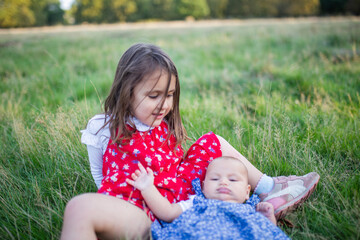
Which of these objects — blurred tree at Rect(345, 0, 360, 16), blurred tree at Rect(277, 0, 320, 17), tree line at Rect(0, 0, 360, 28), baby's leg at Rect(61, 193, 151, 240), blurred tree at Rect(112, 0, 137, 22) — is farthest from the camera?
blurred tree at Rect(112, 0, 137, 22)

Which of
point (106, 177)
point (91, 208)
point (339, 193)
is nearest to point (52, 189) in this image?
point (106, 177)

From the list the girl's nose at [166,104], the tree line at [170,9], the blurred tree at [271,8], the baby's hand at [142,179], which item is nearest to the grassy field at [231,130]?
the baby's hand at [142,179]

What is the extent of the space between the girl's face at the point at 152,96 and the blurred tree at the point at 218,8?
46.4 m

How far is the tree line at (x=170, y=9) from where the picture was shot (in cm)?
3675

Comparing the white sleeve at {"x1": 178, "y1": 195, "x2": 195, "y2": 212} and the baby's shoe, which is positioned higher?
the white sleeve at {"x1": 178, "y1": 195, "x2": 195, "y2": 212}

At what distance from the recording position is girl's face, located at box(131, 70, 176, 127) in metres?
1.74

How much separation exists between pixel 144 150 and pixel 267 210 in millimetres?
959

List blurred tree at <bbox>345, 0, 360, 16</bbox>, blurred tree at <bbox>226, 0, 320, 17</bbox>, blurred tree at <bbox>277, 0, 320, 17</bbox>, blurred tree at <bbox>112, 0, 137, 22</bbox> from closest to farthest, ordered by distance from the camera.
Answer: blurred tree at <bbox>345, 0, 360, 16</bbox> < blurred tree at <bbox>277, 0, 320, 17</bbox> < blurred tree at <bbox>226, 0, 320, 17</bbox> < blurred tree at <bbox>112, 0, 137, 22</bbox>

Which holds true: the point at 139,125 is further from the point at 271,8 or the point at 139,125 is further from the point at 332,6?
the point at 332,6

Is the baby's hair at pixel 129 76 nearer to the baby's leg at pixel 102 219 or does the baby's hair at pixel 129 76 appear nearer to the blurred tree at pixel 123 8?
the baby's leg at pixel 102 219

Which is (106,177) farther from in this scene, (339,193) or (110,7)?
(110,7)

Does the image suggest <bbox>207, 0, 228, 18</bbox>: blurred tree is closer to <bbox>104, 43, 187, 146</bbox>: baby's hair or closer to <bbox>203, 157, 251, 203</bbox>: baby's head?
<bbox>104, 43, 187, 146</bbox>: baby's hair

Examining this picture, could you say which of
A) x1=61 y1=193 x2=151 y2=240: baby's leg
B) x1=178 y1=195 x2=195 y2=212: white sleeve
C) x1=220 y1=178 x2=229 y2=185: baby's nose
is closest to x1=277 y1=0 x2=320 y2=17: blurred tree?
x1=220 y1=178 x2=229 y2=185: baby's nose

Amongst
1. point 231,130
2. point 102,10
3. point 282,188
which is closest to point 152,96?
point 282,188
